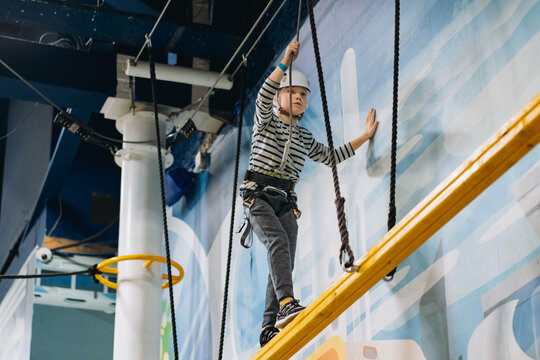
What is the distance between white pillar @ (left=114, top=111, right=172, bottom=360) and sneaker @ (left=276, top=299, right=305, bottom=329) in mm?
1952

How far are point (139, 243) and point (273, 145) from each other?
184 centimetres

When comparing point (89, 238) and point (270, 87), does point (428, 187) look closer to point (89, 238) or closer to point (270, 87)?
point (270, 87)

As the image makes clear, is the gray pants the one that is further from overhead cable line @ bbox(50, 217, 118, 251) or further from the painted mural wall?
overhead cable line @ bbox(50, 217, 118, 251)

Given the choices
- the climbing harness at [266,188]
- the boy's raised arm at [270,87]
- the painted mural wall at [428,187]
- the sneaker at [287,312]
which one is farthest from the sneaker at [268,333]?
the boy's raised arm at [270,87]

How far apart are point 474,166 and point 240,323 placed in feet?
9.79

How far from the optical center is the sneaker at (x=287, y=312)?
3.57 metres

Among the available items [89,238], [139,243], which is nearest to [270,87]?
[139,243]

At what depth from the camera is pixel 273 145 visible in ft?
13.6

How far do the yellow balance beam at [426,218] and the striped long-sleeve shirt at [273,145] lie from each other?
97 cm

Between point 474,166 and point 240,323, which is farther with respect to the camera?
point 240,323

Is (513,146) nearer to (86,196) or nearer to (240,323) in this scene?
(240,323)

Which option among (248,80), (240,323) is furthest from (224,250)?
(248,80)

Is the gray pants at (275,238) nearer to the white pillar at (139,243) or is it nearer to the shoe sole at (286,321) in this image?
the shoe sole at (286,321)

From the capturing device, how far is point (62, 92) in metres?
6.03
